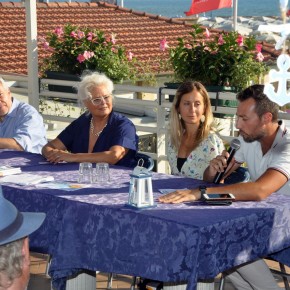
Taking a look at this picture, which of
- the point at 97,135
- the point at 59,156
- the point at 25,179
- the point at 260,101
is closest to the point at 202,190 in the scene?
the point at 260,101

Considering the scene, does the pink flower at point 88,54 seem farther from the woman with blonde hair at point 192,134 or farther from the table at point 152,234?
the table at point 152,234

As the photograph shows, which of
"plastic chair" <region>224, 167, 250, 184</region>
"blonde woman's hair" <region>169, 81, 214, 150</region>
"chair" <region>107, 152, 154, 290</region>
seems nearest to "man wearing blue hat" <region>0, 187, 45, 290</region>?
"plastic chair" <region>224, 167, 250, 184</region>

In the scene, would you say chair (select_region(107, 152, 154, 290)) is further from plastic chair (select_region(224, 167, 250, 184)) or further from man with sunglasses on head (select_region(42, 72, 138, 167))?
plastic chair (select_region(224, 167, 250, 184))

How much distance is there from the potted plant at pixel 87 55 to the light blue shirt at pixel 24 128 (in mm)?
2014

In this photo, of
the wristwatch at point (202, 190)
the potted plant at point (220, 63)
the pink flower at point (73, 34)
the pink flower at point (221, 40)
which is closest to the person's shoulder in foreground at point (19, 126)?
the potted plant at point (220, 63)

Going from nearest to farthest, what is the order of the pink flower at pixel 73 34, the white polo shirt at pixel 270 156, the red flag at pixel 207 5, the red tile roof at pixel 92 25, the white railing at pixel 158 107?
the white polo shirt at pixel 270 156
the white railing at pixel 158 107
the pink flower at pixel 73 34
the red flag at pixel 207 5
the red tile roof at pixel 92 25

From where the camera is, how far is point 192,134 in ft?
16.0

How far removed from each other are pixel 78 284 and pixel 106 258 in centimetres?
47

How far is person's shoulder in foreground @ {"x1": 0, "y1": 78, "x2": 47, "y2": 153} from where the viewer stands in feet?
17.9

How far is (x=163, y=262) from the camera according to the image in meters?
3.49


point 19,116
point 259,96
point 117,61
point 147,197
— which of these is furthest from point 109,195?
point 117,61

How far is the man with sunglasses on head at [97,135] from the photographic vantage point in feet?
16.1

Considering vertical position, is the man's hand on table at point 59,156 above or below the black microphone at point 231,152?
below

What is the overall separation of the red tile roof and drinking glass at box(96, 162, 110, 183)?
7506mm
